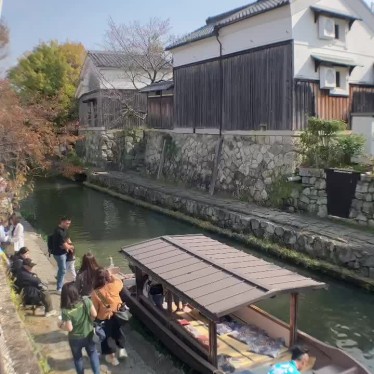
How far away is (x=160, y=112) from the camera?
83.8ft

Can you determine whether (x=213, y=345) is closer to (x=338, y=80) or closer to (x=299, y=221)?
(x=299, y=221)

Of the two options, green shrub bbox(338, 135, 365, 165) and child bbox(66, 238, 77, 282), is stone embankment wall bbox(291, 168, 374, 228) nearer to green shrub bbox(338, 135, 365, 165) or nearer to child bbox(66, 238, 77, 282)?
green shrub bbox(338, 135, 365, 165)

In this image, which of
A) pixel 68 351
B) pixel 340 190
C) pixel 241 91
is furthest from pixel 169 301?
pixel 241 91

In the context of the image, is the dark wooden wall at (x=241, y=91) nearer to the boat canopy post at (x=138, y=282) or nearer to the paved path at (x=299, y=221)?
the paved path at (x=299, y=221)

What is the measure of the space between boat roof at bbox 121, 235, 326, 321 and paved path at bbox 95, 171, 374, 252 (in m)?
4.67

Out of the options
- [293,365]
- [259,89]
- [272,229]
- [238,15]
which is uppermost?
[238,15]

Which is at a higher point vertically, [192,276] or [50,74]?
[50,74]

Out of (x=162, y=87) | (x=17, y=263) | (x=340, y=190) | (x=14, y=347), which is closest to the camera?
(x=14, y=347)

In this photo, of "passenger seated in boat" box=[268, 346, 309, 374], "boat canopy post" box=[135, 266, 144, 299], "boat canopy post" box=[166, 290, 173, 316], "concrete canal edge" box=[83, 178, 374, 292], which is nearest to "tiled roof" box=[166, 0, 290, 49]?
"concrete canal edge" box=[83, 178, 374, 292]

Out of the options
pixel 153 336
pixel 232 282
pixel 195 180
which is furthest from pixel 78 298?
pixel 195 180

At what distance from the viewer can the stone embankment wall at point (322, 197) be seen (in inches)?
494

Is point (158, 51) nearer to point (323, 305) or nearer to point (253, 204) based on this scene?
point (253, 204)

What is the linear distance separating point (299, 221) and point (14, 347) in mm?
10715

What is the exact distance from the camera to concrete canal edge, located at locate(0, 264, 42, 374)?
13.7 ft
